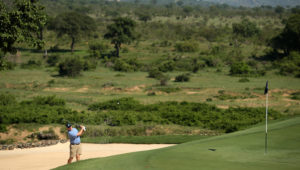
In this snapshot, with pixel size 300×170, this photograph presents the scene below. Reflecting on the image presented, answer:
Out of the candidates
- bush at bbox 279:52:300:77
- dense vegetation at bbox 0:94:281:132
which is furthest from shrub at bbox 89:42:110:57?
dense vegetation at bbox 0:94:281:132

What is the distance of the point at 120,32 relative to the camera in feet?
221

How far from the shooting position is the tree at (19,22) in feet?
59.7

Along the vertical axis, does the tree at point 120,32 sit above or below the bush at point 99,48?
above

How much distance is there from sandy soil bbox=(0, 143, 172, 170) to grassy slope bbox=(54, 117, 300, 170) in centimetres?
484

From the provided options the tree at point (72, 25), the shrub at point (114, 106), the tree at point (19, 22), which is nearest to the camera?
the tree at point (19, 22)

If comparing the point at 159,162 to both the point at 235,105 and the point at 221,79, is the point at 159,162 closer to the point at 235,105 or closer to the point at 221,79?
the point at 235,105

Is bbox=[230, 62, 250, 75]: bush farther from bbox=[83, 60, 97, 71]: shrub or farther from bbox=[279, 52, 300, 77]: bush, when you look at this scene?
bbox=[83, 60, 97, 71]: shrub

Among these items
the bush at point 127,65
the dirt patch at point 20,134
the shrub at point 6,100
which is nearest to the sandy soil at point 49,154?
the dirt patch at point 20,134

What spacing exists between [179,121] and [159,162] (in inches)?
574

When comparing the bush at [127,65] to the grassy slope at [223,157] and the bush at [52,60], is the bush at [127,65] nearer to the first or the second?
the bush at [52,60]

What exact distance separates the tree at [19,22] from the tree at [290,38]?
49.7m

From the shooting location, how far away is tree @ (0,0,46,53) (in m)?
18.2

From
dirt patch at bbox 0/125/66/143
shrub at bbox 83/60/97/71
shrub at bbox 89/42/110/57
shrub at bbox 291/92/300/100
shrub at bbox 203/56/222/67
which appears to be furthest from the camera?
shrub at bbox 89/42/110/57

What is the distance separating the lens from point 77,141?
1377cm
